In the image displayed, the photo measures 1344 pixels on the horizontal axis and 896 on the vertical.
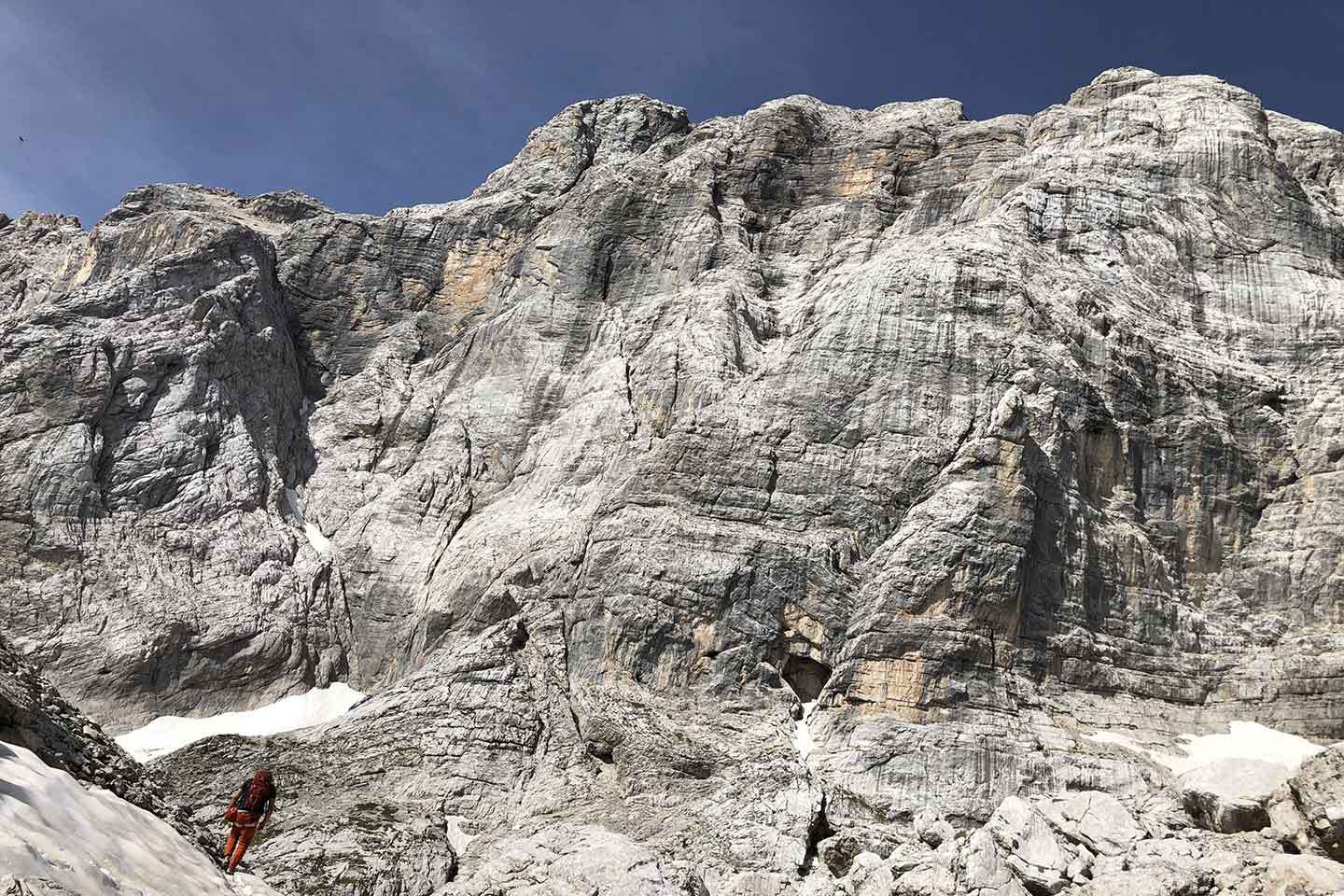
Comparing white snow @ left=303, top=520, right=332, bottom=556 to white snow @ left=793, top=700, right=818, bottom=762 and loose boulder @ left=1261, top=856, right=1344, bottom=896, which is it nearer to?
white snow @ left=793, top=700, right=818, bottom=762

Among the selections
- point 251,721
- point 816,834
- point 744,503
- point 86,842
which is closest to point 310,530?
point 251,721

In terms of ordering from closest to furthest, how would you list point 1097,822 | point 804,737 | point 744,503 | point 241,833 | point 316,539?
point 241,833
point 1097,822
point 804,737
point 744,503
point 316,539

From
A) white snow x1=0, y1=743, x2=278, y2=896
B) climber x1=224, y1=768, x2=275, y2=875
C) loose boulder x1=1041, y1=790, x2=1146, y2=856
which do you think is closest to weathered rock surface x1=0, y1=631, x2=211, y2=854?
white snow x1=0, y1=743, x2=278, y2=896

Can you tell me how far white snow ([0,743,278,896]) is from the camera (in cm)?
936

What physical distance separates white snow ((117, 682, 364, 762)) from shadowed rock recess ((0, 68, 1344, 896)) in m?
0.77

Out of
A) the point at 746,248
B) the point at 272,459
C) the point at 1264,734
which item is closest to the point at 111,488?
the point at 272,459

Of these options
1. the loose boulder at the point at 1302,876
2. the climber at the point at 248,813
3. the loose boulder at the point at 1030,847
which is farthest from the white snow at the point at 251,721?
the loose boulder at the point at 1302,876

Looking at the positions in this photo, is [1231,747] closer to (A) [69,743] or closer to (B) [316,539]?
(A) [69,743]

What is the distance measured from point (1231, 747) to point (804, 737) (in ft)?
42.6

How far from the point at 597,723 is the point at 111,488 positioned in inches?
1017

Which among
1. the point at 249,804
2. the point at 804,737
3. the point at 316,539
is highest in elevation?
the point at 316,539

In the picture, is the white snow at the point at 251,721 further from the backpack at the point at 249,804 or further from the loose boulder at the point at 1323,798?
the loose boulder at the point at 1323,798

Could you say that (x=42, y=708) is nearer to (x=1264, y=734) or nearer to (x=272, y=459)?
(x=1264, y=734)

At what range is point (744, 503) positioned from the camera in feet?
136
